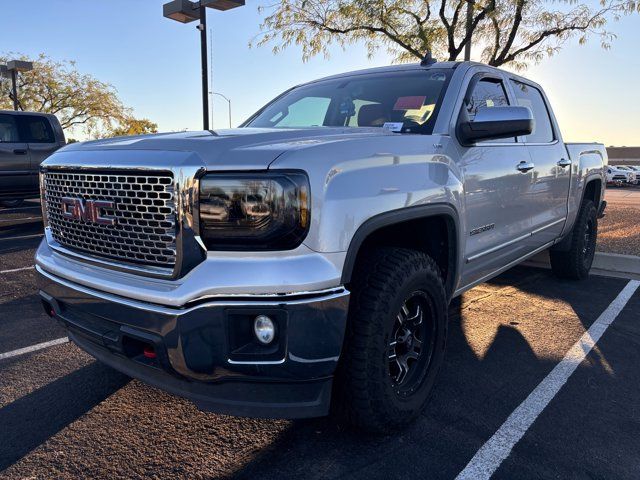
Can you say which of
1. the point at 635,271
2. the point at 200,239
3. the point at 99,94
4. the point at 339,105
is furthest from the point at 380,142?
the point at 99,94

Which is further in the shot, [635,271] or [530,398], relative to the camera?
[635,271]

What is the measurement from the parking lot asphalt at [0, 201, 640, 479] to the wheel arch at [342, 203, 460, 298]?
737 millimetres

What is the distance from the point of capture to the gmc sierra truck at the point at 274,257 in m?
1.90

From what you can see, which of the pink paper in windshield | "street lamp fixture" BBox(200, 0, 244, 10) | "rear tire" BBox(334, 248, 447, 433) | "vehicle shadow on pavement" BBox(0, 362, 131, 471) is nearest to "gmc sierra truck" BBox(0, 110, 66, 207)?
"street lamp fixture" BBox(200, 0, 244, 10)

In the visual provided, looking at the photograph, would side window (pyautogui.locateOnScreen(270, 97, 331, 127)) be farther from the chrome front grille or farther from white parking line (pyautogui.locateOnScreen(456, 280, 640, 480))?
white parking line (pyautogui.locateOnScreen(456, 280, 640, 480))

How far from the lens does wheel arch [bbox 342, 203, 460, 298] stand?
2.24m

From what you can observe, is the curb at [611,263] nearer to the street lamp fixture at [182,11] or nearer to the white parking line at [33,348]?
the white parking line at [33,348]

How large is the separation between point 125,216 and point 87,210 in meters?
0.28

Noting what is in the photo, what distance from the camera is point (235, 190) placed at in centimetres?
192

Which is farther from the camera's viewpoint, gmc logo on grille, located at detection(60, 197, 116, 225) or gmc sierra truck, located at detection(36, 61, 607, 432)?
gmc logo on grille, located at detection(60, 197, 116, 225)

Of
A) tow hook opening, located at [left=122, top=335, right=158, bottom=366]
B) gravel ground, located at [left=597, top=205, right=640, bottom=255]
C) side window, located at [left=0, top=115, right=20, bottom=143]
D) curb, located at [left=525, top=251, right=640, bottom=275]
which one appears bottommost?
gravel ground, located at [left=597, top=205, right=640, bottom=255]

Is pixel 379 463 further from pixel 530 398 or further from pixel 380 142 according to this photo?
pixel 380 142

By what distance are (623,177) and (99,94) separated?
114 feet

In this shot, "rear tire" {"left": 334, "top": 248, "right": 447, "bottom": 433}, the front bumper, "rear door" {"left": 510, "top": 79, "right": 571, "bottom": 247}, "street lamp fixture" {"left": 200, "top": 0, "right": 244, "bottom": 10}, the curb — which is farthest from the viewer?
"street lamp fixture" {"left": 200, "top": 0, "right": 244, "bottom": 10}
